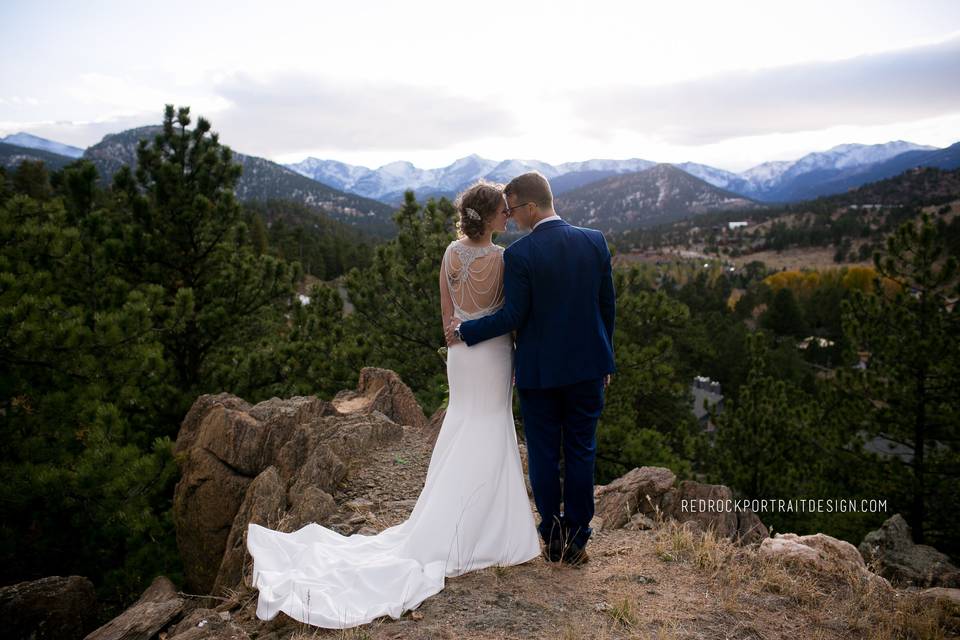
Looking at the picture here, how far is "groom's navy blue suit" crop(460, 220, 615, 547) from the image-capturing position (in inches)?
155

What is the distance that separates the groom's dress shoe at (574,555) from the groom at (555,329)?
0.28 metres

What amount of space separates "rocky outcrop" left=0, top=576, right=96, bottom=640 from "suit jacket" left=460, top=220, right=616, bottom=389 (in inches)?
206

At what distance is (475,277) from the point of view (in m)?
4.20

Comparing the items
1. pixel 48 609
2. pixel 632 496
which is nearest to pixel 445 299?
pixel 632 496

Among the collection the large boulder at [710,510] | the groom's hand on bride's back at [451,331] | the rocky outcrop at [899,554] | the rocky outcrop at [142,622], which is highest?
the groom's hand on bride's back at [451,331]

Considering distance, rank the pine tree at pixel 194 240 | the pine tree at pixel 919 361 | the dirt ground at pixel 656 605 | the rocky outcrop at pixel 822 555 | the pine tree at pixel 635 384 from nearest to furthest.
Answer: the dirt ground at pixel 656 605
the rocky outcrop at pixel 822 555
the pine tree at pixel 194 240
the pine tree at pixel 635 384
the pine tree at pixel 919 361

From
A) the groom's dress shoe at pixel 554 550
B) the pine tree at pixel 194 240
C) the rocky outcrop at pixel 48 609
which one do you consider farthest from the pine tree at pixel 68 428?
the groom's dress shoe at pixel 554 550

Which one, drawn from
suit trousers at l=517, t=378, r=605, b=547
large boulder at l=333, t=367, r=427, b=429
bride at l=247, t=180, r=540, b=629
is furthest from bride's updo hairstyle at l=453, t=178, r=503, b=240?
large boulder at l=333, t=367, r=427, b=429

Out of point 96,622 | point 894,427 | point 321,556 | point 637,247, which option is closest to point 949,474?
point 894,427

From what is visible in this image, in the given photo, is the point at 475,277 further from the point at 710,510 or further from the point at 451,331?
→ the point at 710,510

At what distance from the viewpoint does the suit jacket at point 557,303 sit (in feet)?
12.8

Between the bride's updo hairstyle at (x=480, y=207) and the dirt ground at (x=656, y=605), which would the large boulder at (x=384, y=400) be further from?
the bride's updo hairstyle at (x=480, y=207)

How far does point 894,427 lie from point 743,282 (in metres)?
98.5

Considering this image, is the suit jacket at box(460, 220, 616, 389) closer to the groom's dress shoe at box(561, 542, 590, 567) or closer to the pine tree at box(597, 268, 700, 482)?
the groom's dress shoe at box(561, 542, 590, 567)
